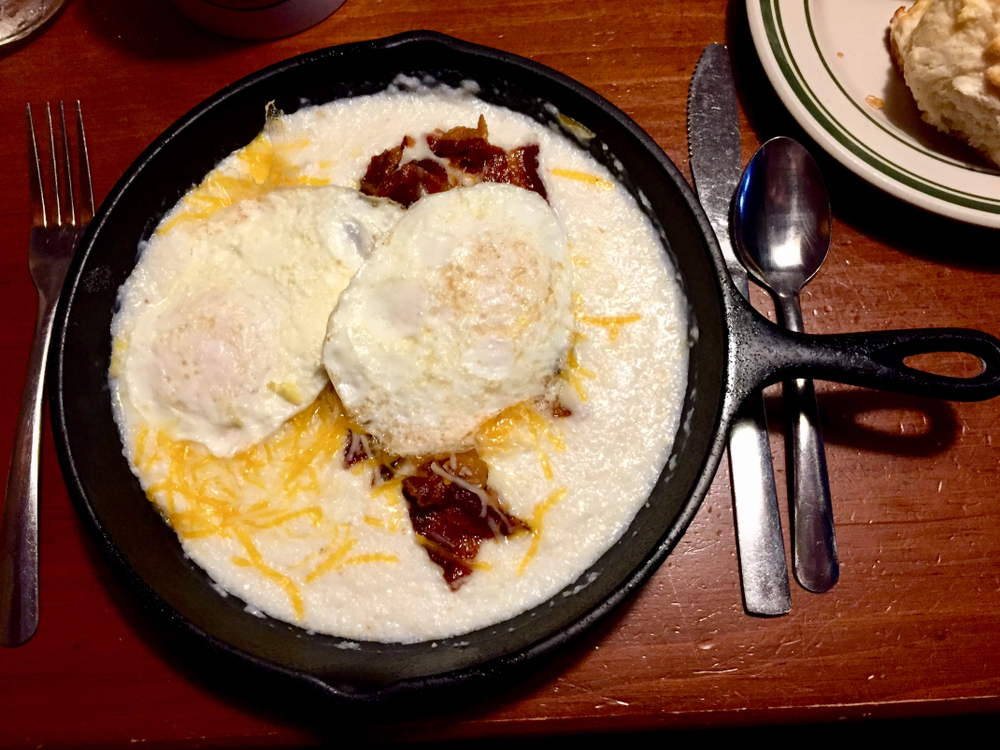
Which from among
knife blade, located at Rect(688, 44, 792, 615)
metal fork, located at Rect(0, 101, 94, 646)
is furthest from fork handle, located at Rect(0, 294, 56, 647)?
knife blade, located at Rect(688, 44, 792, 615)

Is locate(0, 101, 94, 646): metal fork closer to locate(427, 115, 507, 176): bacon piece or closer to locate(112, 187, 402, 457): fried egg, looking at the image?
locate(112, 187, 402, 457): fried egg

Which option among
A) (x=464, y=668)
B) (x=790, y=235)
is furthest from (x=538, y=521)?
(x=790, y=235)

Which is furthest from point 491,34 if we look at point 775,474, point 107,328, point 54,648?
point 54,648

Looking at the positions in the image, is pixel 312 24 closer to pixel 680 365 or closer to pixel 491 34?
pixel 491 34

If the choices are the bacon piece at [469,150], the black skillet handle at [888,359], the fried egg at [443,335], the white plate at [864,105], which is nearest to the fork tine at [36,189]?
the fried egg at [443,335]

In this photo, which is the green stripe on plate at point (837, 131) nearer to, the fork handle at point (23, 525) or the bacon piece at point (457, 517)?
the bacon piece at point (457, 517)
